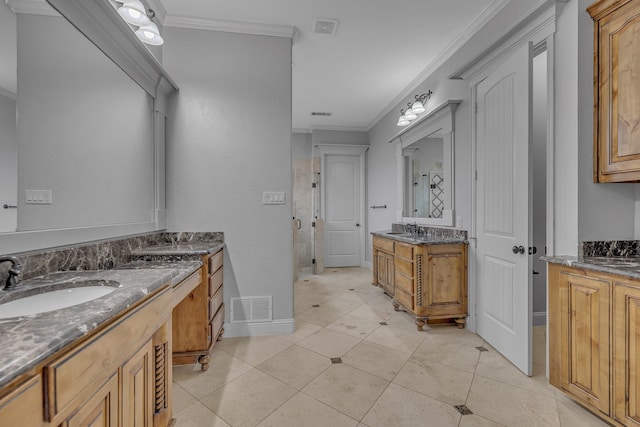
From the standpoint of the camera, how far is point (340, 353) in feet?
7.68

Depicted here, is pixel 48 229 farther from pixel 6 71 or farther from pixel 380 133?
pixel 380 133

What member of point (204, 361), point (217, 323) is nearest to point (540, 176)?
point (217, 323)

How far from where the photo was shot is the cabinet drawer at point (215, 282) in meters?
2.17

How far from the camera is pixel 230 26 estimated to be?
2609 mm

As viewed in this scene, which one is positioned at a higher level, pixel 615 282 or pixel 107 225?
pixel 107 225

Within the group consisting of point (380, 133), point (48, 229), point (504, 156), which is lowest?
point (48, 229)

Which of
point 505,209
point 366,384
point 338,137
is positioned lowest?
point 366,384

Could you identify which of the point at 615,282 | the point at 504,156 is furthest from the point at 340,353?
the point at 504,156

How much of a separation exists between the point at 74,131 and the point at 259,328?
1.98m

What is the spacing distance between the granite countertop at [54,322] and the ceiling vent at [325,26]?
2427 millimetres

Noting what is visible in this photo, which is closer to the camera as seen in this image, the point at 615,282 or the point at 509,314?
the point at 615,282

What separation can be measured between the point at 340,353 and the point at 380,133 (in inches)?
151

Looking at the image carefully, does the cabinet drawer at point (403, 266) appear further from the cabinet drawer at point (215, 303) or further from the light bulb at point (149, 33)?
the light bulb at point (149, 33)

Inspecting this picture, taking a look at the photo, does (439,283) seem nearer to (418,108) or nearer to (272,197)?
(272,197)
